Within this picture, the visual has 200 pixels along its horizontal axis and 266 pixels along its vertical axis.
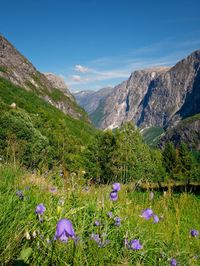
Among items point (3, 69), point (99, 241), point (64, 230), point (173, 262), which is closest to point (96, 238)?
point (99, 241)

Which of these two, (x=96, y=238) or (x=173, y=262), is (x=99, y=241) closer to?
(x=96, y=238)

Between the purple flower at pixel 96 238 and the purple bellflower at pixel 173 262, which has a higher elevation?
the purple flower at pixel 96 238

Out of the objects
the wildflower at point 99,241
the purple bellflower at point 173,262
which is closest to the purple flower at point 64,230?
the wildflower at point 99,241

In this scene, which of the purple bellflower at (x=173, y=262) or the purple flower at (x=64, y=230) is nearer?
the purple flower at (x=64, y=230)

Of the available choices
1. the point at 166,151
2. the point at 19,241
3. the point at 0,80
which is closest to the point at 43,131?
the point at 166,151

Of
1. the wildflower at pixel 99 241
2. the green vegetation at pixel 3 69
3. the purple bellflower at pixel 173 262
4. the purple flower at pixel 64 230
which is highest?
the green vegetation at pixel 3 69

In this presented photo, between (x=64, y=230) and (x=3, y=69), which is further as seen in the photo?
(x=3, y=69)

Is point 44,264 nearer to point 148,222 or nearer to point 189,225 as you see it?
point 148,222

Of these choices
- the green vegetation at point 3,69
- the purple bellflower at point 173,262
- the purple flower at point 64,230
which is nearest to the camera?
the purple flower at point 64,230

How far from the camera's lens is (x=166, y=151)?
73500mm

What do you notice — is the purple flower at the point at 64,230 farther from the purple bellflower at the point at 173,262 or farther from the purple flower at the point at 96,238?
the purple bellflower at the point at 173,262

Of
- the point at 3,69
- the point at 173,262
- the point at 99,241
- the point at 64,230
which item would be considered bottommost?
the point at 173,262

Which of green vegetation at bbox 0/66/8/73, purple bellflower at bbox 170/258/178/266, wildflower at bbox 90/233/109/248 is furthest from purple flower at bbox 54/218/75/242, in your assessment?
green vegetation at bbox 0/66/8/73

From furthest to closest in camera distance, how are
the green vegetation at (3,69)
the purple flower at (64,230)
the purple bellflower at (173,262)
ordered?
the green vegetation at (3,69) → the purple bellflower at (173,262) → the purple flower at (64,230)
